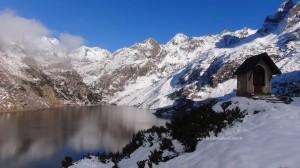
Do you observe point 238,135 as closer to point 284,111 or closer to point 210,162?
point 210,162

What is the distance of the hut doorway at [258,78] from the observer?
3411cm

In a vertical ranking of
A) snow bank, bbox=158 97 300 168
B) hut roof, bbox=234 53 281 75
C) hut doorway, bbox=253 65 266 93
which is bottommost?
snow bank, bbox=158 97 300 168

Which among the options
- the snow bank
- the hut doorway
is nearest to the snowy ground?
the snow bank

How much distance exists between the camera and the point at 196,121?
907 inches

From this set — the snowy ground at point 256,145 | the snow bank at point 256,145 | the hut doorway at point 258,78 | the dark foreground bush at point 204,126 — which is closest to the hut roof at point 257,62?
the hut doorway at point 258,78

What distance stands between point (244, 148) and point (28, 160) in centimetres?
8535

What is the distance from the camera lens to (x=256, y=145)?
51.6ft

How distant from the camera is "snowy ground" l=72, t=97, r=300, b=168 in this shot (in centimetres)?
1409

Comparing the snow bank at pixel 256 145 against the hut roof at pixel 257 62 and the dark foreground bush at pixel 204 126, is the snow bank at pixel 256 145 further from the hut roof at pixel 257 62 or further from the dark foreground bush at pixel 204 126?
the hut roof at pixel 257 62

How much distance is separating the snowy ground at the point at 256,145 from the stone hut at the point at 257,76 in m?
10.5

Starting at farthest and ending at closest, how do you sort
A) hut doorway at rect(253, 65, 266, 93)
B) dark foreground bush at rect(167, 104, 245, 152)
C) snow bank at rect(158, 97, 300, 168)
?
hut doorway at rect(253, 65, 266, 93) → dark foreground bush at rect(167, 104, 245, 152) → snow bank at rect(158, 97, 300, 168)

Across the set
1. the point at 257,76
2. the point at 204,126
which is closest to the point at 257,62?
the point at 257,76

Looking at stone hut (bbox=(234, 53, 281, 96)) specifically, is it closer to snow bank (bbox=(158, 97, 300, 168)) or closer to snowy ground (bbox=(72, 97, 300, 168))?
snowy ground (bbox=(72, 97, 300, 168))

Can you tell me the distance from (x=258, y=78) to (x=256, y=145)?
19.7m
